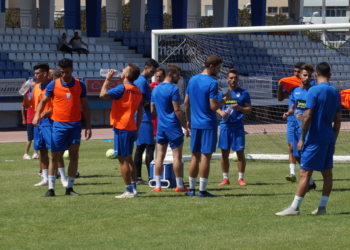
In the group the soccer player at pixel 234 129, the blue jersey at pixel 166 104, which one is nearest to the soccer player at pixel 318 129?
the blue jersey at pixel 166 104

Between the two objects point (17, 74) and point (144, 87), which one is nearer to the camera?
point (144, 87)

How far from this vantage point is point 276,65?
23516 mm

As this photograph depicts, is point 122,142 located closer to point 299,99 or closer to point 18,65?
point 299,99

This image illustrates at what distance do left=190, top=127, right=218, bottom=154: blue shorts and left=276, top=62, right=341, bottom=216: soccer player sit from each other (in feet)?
5.32

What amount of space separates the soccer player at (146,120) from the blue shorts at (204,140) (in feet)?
4.93

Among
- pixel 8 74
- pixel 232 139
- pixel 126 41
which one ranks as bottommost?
pixel 232 139

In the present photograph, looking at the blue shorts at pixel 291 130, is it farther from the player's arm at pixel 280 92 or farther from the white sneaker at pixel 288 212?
the white sneaker at pixel 288 212

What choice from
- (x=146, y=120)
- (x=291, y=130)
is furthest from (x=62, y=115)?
(x=291, y=130)

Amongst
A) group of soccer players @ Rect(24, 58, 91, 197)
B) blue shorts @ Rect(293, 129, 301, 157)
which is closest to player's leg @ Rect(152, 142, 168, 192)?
group of soccer players @ Rect(24, 58, 91, 197)

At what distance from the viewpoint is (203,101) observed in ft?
28.1

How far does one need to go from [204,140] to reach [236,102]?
186cm

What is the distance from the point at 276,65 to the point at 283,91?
525 inches

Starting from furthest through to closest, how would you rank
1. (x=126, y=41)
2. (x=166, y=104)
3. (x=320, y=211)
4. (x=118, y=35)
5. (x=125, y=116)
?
1. (x=118, y=35)
2. (x=126, y=41)
3. (x=166, y=104)
4. (x=125, y=116)
5. (x=320, y=211)

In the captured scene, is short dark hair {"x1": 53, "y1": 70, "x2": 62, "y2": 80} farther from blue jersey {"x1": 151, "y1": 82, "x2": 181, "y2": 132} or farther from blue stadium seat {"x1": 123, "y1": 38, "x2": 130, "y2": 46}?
blue stadium seat {"x1": 123, "y1": 38, "x2": 130, "y2": 46}
